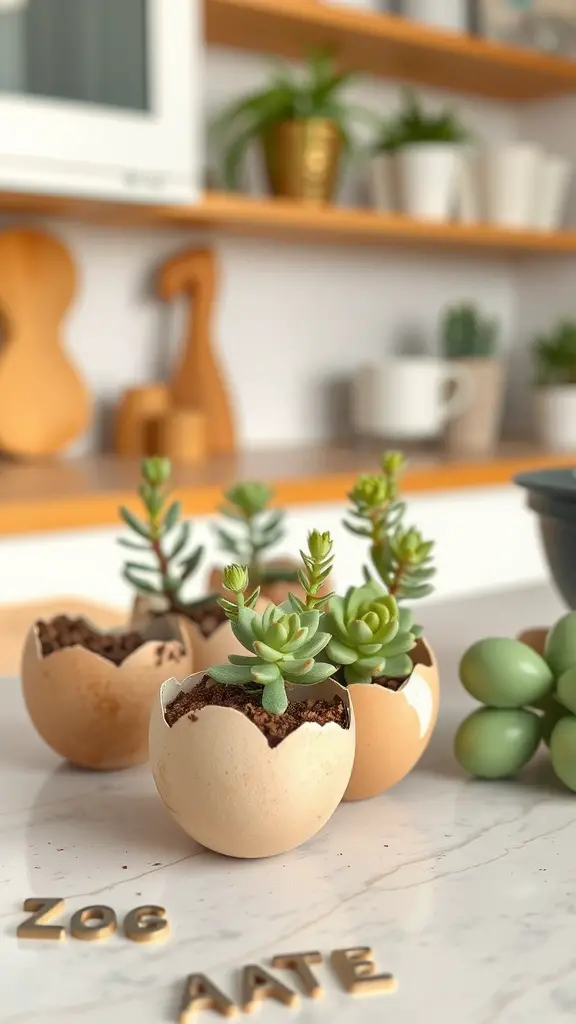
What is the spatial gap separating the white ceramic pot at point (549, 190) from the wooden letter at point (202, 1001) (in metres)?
2.88

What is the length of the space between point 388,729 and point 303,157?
86.0 inches

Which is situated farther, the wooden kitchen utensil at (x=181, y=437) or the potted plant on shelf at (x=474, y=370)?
the potted plant on shelf at (x=474, y=370)

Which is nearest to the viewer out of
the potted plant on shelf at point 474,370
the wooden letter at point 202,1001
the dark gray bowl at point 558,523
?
the wooden letter at point 202,1001

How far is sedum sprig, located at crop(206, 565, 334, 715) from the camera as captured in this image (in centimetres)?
47

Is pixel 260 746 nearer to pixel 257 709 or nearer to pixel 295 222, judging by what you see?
pixel 257 709

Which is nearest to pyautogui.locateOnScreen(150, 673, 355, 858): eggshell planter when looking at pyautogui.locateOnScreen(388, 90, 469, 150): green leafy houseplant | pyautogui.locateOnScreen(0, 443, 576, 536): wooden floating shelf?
pyautogui.locateOnScreen(0, 443, 576, 536): wooden floating shelf

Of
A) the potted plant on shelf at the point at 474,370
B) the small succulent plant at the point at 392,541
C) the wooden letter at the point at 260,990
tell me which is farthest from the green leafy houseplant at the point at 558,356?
the wooden letter at the point at 260,990

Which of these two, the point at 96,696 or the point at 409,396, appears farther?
the point at 409,396

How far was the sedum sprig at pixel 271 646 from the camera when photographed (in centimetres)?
47

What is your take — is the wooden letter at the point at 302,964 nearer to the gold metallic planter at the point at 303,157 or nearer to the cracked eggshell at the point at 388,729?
the cracked eggshell at the point at 388,729

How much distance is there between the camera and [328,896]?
0.48 metres

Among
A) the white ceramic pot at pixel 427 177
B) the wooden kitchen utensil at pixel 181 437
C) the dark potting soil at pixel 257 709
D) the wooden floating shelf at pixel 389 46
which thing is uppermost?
the wooden floating shelf at pixel 389 46

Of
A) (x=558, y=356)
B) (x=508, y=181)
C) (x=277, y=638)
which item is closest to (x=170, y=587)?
(x=277, y=638)

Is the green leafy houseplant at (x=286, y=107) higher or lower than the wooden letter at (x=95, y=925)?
higher
